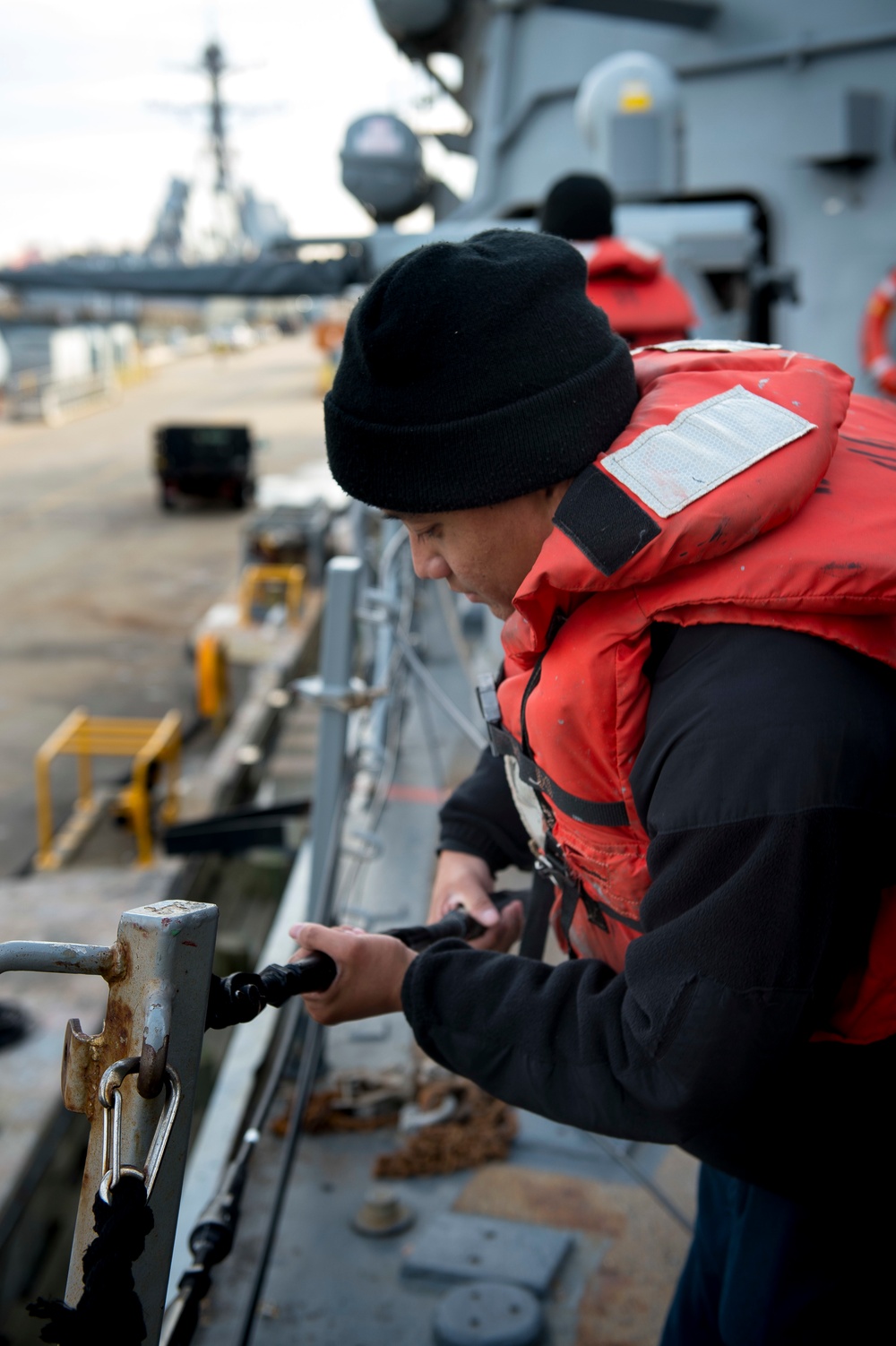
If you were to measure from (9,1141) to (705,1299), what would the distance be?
14.7 ft

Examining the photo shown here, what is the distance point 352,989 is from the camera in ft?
4.36

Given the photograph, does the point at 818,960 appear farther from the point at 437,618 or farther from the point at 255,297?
the point at 255,297

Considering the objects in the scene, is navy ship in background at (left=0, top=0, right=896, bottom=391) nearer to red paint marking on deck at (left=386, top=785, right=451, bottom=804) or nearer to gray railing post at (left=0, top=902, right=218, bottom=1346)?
red paint marking on deck at (left=386, top=785, right=451, bottom=804)

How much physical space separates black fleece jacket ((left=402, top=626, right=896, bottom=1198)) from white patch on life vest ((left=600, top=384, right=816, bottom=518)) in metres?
0.13

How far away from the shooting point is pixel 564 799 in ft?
4.06

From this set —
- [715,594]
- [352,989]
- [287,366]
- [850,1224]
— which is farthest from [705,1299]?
[287,366]

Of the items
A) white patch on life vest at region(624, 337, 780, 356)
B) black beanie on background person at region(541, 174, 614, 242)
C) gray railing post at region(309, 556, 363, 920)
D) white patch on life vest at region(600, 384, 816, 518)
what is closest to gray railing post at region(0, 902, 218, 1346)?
white patch on life vest at region(600, 384, 816, 518)

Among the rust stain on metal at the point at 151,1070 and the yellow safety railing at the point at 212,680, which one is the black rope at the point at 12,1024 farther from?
the rust stain on metal at the point at 151,1070

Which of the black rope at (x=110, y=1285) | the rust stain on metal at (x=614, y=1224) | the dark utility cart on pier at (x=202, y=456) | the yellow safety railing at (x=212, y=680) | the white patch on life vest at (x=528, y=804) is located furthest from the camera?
the dark utility cart on pier at (x=202, y=456)

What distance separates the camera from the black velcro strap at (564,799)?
119 cm

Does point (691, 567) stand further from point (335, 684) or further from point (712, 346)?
point (335, 684)

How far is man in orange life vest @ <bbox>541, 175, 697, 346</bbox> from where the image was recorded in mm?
3559

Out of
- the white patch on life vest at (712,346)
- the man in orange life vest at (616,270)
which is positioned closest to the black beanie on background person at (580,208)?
the man in orange life vest at (616,270)

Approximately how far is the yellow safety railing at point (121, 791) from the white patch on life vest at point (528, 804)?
754 centimetres
